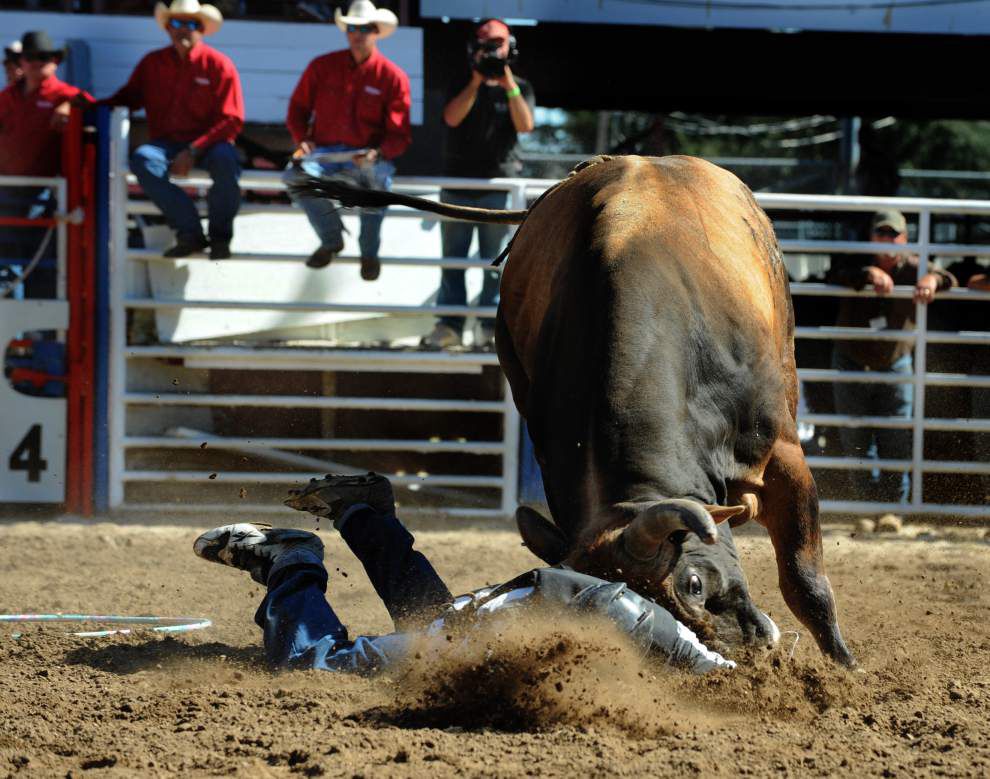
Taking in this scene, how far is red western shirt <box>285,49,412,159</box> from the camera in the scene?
7613 mm

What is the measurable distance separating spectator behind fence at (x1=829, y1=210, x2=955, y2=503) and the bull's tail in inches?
113

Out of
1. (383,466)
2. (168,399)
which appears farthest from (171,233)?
(383,466)

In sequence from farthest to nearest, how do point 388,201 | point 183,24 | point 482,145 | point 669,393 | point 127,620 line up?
point 482,145 → point 183,24 → point 388,201 → point 127,620 → point 669,393

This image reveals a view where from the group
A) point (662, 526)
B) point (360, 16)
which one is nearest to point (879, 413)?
point (360, 16)

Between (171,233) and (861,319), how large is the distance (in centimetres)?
419

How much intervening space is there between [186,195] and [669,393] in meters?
4.58

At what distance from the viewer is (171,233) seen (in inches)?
302

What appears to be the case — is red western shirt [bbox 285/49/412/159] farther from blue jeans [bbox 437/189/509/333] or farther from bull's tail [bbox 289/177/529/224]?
bull's tail [bbox 289/177/529/224]

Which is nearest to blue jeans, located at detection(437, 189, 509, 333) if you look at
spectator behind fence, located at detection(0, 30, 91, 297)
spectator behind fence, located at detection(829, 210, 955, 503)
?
spectator behind fence, located at detection(829, 210, 955, 503)

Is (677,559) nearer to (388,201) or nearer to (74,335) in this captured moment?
(388,201)

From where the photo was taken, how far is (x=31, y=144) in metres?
7.84

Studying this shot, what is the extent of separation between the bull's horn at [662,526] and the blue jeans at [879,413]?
212 inches

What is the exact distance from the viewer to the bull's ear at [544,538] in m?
3.27

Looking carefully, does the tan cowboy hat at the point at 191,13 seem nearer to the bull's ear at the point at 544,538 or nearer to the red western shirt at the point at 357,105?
the red western shirt at the point at 357,105
